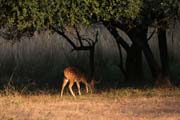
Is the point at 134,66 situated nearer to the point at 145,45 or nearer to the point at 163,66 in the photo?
the point at 163,66

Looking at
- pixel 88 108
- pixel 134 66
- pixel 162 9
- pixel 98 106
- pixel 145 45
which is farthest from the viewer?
pixel 134 66

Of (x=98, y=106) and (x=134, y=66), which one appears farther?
(x=134, y=66)

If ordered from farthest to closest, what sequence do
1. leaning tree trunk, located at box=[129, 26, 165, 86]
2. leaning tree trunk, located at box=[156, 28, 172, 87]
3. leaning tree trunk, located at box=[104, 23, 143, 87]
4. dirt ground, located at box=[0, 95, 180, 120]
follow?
leaning tree trunk, located at box=[104, 23, 143, 87] → leaning tree trunk, located at box=[156, 28, 172, 87] → leaning tree trunk, located at box=[129, 26, 165, 86] → dirt ground, located at box=[0, 95, 180, 120]

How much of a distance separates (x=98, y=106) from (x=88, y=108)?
19.0 inches

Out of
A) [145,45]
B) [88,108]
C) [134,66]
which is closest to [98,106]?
[88,108]

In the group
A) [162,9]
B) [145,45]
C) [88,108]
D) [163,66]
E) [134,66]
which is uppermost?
[162,9]

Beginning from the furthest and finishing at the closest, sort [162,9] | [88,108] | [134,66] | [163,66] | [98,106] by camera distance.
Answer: [134,66], [163,66], [162,9], [98,106], [88,108]

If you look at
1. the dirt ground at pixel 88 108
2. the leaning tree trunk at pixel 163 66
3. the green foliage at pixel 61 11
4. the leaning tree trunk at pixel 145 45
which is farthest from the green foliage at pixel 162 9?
the leaning tree trunk at pixel 163 66

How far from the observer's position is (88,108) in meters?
14.5

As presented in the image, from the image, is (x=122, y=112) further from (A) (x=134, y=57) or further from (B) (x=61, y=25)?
(A) (x=134, y=57)

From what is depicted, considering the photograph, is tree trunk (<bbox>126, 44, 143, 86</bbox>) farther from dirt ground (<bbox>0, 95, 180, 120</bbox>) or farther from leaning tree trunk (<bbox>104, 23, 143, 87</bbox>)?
dirt ground (<bbox>0, 95, 180, 120</bbox>)

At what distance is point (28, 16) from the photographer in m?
15.7

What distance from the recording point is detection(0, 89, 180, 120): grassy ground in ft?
42.3

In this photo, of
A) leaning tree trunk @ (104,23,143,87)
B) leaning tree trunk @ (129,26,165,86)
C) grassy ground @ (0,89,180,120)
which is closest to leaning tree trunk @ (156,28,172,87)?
leaning tree trunk @ (129,26,165,86)
